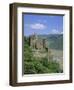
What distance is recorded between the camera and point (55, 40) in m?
2.28

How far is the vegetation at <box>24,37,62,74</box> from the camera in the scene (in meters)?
2.17

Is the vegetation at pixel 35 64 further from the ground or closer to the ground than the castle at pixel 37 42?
closer to the ground

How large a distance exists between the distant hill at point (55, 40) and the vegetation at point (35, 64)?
126mm

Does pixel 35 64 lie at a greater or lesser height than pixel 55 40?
lesser

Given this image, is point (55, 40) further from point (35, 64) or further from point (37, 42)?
point (35, 64)

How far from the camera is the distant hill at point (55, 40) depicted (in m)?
2.25

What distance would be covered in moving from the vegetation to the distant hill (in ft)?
0.41

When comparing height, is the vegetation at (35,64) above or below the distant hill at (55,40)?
below

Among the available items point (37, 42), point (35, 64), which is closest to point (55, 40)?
point (37, 42)

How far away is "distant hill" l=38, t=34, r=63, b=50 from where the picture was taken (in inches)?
88.4

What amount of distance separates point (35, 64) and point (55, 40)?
0.88ft

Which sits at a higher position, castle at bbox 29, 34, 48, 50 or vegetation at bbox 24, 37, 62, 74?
castle at bbox 29, 34, 48, 50

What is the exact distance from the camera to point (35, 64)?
7.19ft

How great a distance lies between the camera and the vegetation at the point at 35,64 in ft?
7.10
